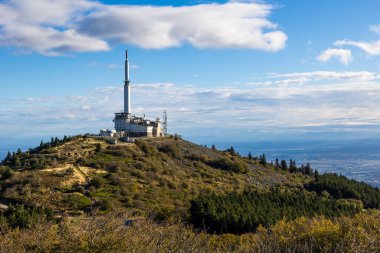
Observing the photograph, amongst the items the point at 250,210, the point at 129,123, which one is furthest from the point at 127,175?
the point at 129,123

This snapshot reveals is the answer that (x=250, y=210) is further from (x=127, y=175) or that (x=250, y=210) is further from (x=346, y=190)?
(x=346, y=190)

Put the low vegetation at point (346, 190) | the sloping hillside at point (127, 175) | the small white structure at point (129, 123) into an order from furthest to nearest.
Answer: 1. the small white structure at point (129, 123)
2. the low vegetation at point (346, 190)
3. the sloping hillside at point (127, 175)

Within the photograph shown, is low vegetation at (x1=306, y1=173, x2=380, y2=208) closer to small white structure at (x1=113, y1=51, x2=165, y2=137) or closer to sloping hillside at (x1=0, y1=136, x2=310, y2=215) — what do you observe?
sloping hillside at (x1=0, y1=136, x2=310, y2=215)

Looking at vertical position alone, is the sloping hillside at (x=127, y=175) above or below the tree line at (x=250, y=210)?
above

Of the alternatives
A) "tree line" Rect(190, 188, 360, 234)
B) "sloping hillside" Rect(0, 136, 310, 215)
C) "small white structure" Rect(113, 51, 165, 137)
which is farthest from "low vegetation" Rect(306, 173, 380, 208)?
"small white structure" Rect(113, 51, 165, 137)

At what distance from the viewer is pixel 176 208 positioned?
4716 centimetres

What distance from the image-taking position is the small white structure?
85188 mm

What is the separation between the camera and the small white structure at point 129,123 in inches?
3354

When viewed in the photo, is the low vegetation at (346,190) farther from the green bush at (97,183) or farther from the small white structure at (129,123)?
the green bush at (97,183)

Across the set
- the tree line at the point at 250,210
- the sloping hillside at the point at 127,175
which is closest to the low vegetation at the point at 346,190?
the sloping hillside at the point at 127,175

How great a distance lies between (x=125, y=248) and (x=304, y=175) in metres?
76.0

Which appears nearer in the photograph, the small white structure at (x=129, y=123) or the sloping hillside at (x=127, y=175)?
the sloping hillside at (x=127, y=175)

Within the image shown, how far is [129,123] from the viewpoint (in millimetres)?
87125

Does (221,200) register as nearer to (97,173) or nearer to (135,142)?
(97,173)
